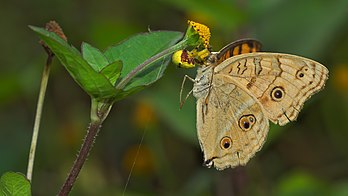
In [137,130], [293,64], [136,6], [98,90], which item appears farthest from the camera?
[136,6]

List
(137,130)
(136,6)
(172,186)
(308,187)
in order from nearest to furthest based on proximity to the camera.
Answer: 1. (308,187)
2. (172,186)
3. (137,130)
4. (136,6)

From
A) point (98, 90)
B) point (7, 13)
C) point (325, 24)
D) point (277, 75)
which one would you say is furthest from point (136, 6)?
point (98, 90)

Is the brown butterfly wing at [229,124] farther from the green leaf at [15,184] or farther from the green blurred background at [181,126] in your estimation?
the green blurred background at [181,126]

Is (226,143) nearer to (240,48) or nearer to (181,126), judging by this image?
(240,48)

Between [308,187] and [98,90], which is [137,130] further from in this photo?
[98,90]

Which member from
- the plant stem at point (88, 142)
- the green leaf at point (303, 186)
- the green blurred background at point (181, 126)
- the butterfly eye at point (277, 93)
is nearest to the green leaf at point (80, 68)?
the plant stem at point (88, 142)
